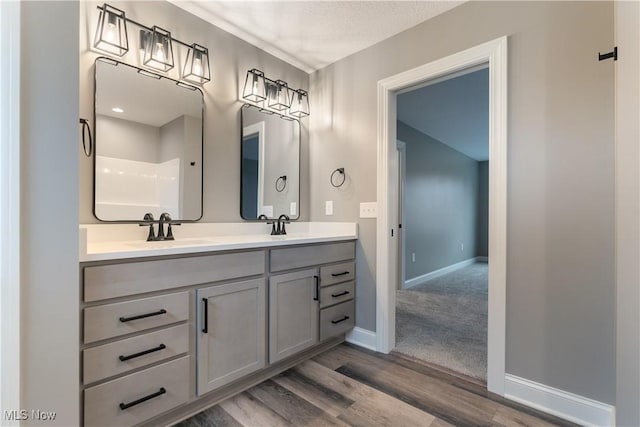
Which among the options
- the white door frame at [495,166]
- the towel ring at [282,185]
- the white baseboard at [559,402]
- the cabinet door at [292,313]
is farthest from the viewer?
the towel ring at [282,185]

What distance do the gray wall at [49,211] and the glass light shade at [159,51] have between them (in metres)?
0.74

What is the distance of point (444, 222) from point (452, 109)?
2321mm

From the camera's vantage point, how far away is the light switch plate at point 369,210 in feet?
7.47

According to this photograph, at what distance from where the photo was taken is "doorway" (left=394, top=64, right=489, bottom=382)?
2416mm

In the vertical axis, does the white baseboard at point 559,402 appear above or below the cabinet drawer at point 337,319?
below

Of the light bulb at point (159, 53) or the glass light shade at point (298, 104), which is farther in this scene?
the glass light shade at point (298, 104)

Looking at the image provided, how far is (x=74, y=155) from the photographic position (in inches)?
41.1

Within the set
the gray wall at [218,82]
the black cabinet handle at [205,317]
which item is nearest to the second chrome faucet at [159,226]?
the gray wall at [218,82]

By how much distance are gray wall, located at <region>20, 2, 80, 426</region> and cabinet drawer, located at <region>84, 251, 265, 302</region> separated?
9 centimetres

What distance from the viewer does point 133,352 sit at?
1.25 m

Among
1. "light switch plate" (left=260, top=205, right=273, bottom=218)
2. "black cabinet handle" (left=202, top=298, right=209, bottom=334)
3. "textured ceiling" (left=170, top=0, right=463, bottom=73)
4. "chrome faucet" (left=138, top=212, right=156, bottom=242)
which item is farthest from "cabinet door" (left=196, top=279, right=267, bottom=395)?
"textured ceiling" (left=170, top=0, right=463, bottom=73)

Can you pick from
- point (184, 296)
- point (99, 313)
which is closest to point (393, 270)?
point (184, 296)

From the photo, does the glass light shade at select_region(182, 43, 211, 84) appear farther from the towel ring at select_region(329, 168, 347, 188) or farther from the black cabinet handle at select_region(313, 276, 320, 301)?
the black cabinet handle at select_region(313, 276, 320, 301)

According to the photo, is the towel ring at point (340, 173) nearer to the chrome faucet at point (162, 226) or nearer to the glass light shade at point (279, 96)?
the glass light shade at point (279, 96)
